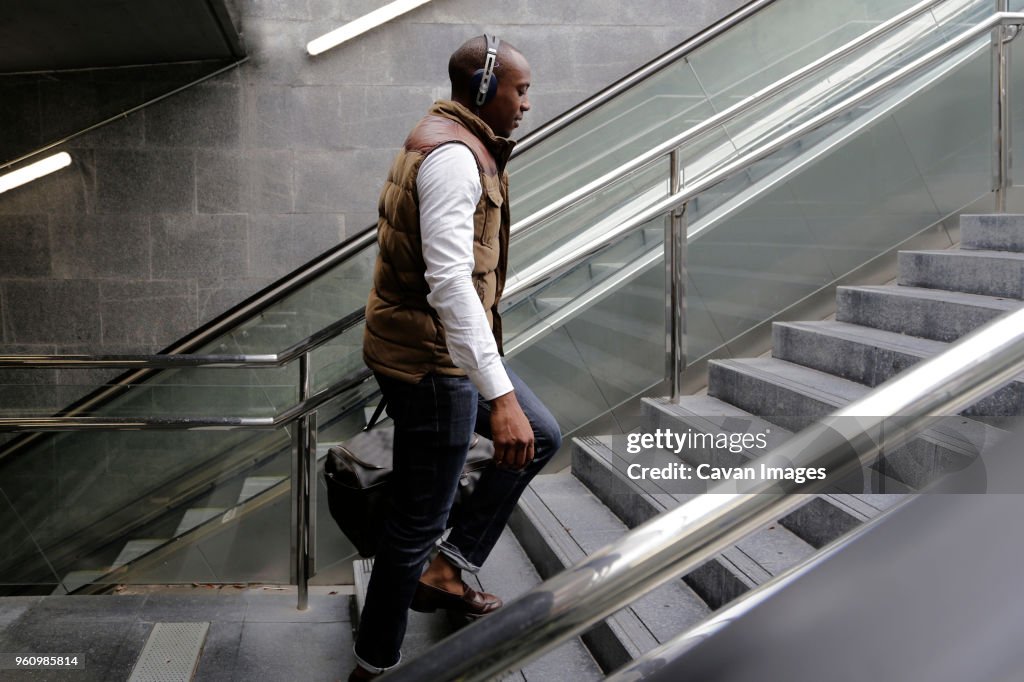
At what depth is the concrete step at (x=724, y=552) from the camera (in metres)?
2.16

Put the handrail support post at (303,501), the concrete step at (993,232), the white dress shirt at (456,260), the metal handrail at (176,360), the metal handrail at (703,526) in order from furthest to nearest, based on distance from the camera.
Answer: the concrete step at (993,232), the handrail support post at (303,501), the metal handrail at (176,360), the white dress shirt at (456,260), the metal handrail at (703,526)

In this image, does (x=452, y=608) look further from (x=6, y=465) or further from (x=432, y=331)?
(x=6, y=465)

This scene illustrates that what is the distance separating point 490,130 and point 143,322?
13.0ft

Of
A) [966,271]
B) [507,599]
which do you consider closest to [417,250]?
[507,599]

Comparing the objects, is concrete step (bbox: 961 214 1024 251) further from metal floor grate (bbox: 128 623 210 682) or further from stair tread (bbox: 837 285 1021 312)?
metal floor grate (bbox: 128 623 210 682)

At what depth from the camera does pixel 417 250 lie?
188 cm

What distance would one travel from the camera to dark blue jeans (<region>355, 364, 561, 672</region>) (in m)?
1.92

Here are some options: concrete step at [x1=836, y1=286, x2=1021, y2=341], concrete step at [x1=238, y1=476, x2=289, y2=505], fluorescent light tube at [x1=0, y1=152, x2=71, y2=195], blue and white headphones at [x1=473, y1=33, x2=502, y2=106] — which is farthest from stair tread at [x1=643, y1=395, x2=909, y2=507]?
fluorescent light tube at [x1=0, y1=152, x2=71, y2=195]

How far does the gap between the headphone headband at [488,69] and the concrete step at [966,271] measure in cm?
222

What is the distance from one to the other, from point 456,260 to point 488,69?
46cm

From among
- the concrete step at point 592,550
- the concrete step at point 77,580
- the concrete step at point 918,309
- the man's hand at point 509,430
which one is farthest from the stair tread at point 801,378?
the concrete step at point 77,580

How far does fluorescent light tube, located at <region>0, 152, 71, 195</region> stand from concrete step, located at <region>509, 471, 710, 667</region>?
354 centimetres

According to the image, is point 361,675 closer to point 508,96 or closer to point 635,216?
point 508,96

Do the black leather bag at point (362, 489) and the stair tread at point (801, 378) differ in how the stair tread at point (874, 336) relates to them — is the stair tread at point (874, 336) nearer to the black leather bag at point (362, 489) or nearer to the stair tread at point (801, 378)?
the stair tread at point (801, 378)
